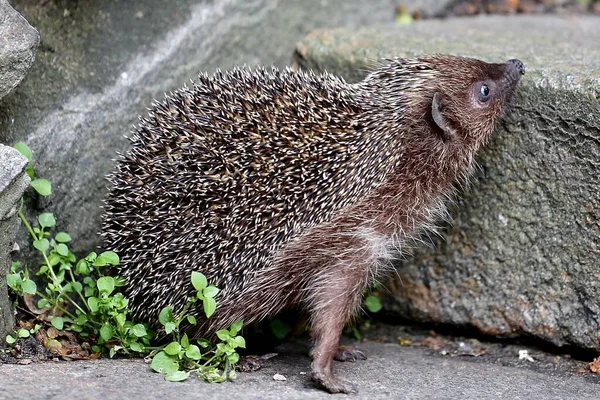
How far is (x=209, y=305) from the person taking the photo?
5.07 m

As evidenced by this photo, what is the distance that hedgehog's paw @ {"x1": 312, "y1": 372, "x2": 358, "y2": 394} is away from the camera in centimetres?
508

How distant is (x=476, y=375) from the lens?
548 cm

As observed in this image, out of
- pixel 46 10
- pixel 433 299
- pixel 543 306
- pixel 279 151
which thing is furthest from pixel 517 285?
pixel 46 10

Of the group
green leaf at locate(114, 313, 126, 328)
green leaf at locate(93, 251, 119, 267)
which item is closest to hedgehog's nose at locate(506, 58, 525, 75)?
green leaf at locate(93, 251, 119, 267)

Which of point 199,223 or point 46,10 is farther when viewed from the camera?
point 46,10

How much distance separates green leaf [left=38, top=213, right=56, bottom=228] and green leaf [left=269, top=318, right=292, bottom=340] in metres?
1.82

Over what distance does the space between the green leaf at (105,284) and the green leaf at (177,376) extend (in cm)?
74

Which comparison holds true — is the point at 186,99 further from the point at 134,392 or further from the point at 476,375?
the point at 476,375

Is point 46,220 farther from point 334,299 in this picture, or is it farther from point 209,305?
point 334,299

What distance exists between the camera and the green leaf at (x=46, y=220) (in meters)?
5.59

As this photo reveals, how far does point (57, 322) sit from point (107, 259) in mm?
532

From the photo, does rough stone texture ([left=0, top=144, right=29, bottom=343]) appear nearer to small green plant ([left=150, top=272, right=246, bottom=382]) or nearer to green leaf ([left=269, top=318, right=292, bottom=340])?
small green plant ([left=150, top=272, right=246, bottom=382])

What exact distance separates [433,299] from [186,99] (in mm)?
2341

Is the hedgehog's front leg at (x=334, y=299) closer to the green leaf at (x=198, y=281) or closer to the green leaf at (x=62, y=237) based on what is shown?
the green leaf at (x=198, y=281)
